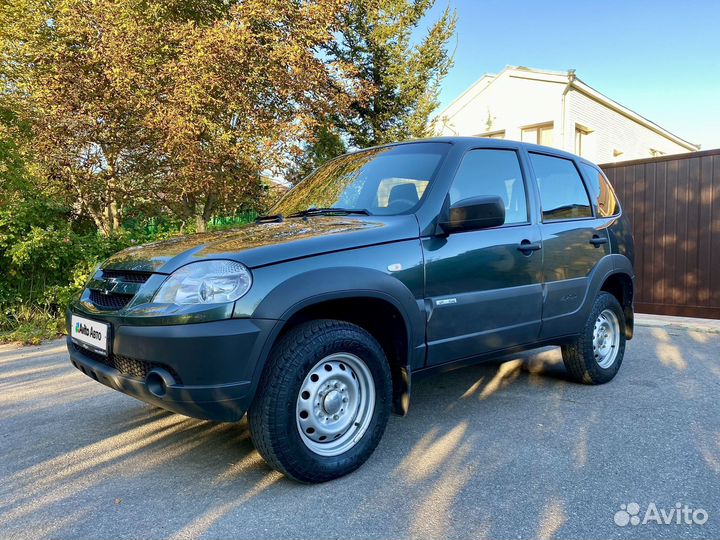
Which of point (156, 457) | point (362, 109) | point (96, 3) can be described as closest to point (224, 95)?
point (96, 3)

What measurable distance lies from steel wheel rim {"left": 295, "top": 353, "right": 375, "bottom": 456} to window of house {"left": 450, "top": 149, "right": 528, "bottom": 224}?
123cm

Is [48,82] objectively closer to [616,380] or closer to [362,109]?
[616,380]

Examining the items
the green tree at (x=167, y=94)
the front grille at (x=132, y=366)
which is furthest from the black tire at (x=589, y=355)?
the green tree at (x=167, y=94)

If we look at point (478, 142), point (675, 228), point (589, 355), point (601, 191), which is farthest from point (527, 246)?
point (675, 228)

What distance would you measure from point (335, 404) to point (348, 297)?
567mm

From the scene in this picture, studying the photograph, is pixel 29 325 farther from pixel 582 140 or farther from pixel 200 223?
pixel 582 140

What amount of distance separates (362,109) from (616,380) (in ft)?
41.6

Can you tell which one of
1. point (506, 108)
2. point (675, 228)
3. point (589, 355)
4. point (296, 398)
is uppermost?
point (506, 108)

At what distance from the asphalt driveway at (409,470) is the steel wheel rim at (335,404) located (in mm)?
215

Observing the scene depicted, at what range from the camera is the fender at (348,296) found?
246 cm

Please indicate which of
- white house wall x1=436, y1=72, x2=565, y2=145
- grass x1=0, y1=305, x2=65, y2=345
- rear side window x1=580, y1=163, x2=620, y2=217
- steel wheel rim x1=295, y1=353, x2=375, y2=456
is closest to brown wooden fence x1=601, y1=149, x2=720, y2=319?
rear side window x1=580, y1=163, x2=620, y2=217

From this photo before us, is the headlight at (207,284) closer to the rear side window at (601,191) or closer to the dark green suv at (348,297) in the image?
the dark green suv at (348,297)

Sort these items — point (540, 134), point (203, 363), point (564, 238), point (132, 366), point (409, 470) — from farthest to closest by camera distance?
point (540, 134)
point (564, 238)
point (409, 470)
point (132, 366)
point (203, 363)

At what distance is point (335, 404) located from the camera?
2771 mm
